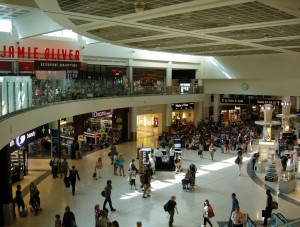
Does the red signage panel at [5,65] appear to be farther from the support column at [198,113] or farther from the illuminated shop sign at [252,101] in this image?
the illuminated shop sign at [252,101]

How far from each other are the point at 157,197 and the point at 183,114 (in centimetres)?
2269

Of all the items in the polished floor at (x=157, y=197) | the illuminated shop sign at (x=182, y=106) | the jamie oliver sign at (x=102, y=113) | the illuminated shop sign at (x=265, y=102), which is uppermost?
the illuminated shop sign at (x=265, y=102)

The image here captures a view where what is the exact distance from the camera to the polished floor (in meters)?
12.8

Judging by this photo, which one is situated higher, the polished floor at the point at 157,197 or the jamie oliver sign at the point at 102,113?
the jamie oliver sign at the point at 102,113

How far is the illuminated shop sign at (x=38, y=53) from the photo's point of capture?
20.5m

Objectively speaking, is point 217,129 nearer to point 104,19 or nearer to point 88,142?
point 88,142

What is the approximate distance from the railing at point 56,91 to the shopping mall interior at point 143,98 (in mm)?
71

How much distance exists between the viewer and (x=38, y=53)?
22219mm

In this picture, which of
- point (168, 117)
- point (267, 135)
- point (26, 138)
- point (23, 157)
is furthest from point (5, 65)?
point (267, 135)

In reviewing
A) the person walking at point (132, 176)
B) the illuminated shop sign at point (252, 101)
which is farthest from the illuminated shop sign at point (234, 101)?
the person walking at point (132, 176)

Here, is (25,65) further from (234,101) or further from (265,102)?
(265,102)

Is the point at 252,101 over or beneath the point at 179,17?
beneath

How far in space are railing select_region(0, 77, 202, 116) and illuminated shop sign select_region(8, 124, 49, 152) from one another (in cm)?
176

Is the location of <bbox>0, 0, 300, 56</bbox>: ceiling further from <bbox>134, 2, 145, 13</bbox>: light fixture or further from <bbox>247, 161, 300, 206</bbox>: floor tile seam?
<bbox>247, 161, 300, 206</bbox>: floor tile seam
